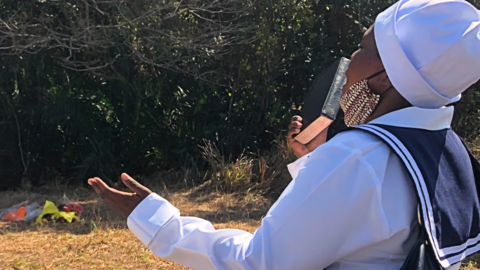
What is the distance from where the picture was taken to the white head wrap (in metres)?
1.28

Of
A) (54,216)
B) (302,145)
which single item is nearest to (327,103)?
(302,145)

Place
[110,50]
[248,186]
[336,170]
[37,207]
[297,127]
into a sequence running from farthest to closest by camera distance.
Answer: [110,50]
[248,186]
[37,207]
[297,127]
[336,170]

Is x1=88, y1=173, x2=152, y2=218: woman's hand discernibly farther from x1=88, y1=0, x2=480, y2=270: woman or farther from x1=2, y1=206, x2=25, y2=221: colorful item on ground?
x1=2, y1=206, x2=25, y2=221: colorful item on ground

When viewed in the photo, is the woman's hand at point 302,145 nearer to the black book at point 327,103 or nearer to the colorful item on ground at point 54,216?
the black book at point 327,103

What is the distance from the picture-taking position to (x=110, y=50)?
788cm

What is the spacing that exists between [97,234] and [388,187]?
438 cm

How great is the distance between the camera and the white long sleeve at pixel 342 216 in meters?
1.21

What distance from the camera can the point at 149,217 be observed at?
1.45 metres

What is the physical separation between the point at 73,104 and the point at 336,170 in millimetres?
7403

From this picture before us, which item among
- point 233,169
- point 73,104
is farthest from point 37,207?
point 233,169

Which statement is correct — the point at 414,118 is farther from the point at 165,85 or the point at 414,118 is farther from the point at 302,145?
the point at 165,85

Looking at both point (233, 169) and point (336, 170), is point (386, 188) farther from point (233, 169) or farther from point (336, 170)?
point (233, 169)

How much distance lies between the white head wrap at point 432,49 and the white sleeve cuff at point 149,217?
2.33 feet

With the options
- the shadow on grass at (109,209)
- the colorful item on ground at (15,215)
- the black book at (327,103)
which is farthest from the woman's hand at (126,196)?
the colorful item on ground at (15,215)
